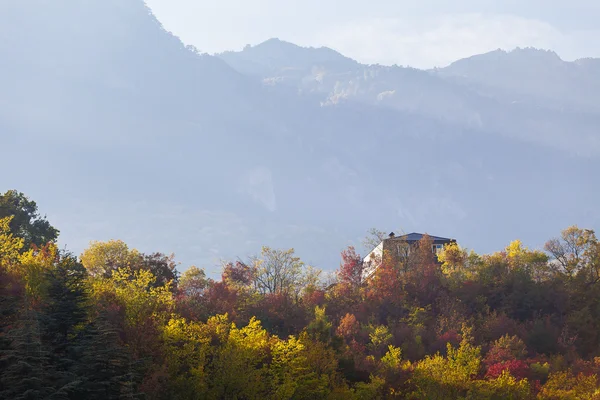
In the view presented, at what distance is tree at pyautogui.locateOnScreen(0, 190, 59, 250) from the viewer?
96312mm

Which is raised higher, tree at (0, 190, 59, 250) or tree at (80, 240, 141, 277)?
tree at (0, 190, 59, 250)

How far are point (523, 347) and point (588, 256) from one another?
29.3 meters

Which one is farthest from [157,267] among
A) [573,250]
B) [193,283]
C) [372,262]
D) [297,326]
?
[573,250]

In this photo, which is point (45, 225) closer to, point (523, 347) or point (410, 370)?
point (410, 370)

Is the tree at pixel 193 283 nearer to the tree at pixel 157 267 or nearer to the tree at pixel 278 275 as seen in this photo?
the tree at pixel 157 267

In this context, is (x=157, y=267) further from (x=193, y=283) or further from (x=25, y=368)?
(x=25, y=368)

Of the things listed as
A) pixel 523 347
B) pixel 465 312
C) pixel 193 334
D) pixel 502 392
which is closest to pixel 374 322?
pixel 465 312

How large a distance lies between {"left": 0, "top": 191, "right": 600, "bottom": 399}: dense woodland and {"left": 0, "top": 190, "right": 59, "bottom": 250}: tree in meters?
0.29

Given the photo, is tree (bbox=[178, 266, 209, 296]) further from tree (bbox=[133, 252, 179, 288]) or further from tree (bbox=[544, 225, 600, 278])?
tree (bbox=[544, 225, 600, 278])

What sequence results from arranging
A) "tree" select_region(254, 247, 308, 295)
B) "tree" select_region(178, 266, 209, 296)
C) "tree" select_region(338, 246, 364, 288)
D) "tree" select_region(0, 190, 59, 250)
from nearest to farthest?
"tree" select_region(178, 266, 209, 296)
"tree" select_region(0, 190, 59, 250)
"tree" select_region(338, 246, 364, 288)
"tree" select_region(254, 247, 308, 295)

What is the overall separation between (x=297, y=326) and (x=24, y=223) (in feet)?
144

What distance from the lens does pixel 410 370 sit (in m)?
70.1

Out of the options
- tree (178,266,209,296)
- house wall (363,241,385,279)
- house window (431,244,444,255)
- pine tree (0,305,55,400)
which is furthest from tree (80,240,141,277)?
house window (431,244,444,255)

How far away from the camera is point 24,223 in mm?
99000
